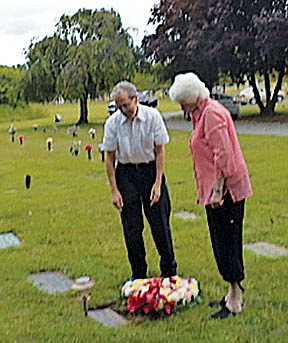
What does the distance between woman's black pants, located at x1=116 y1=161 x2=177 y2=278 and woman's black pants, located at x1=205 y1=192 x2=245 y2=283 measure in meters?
0.49

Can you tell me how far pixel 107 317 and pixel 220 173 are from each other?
4.05ft

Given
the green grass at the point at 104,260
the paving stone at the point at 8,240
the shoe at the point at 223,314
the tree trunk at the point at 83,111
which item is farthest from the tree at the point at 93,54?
the shoe at the point at 223,314

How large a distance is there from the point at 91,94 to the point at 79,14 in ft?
12.1

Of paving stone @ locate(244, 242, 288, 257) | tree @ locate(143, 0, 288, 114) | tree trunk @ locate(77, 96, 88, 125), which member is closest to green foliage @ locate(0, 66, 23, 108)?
tree trunk @ locate(77, 96, 88, 125)

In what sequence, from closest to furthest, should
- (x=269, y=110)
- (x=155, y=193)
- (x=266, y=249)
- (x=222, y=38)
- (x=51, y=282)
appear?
(x=155, y=193)
(x=51, y=282)
(x=266, y=249)
(x=222, y=38)
(x=269, y=110)

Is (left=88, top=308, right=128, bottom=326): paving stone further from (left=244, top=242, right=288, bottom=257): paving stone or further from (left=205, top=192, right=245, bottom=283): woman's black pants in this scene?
(left=244, top=242, right=288, bottom=257): paving stone

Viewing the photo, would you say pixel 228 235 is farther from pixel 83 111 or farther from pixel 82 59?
pixel 83 111

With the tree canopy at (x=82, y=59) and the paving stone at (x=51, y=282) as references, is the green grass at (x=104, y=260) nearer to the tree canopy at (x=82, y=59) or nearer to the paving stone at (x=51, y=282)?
the paving stone at (x=51, y=282)

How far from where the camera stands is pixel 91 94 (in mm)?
27156

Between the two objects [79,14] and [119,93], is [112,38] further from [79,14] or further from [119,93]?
[119,93]

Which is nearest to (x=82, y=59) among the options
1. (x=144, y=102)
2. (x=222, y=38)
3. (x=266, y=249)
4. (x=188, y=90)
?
(x=222, y=38)

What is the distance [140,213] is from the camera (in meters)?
4.47

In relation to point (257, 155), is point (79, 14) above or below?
above

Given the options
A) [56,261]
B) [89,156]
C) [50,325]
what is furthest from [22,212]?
[89,156]
